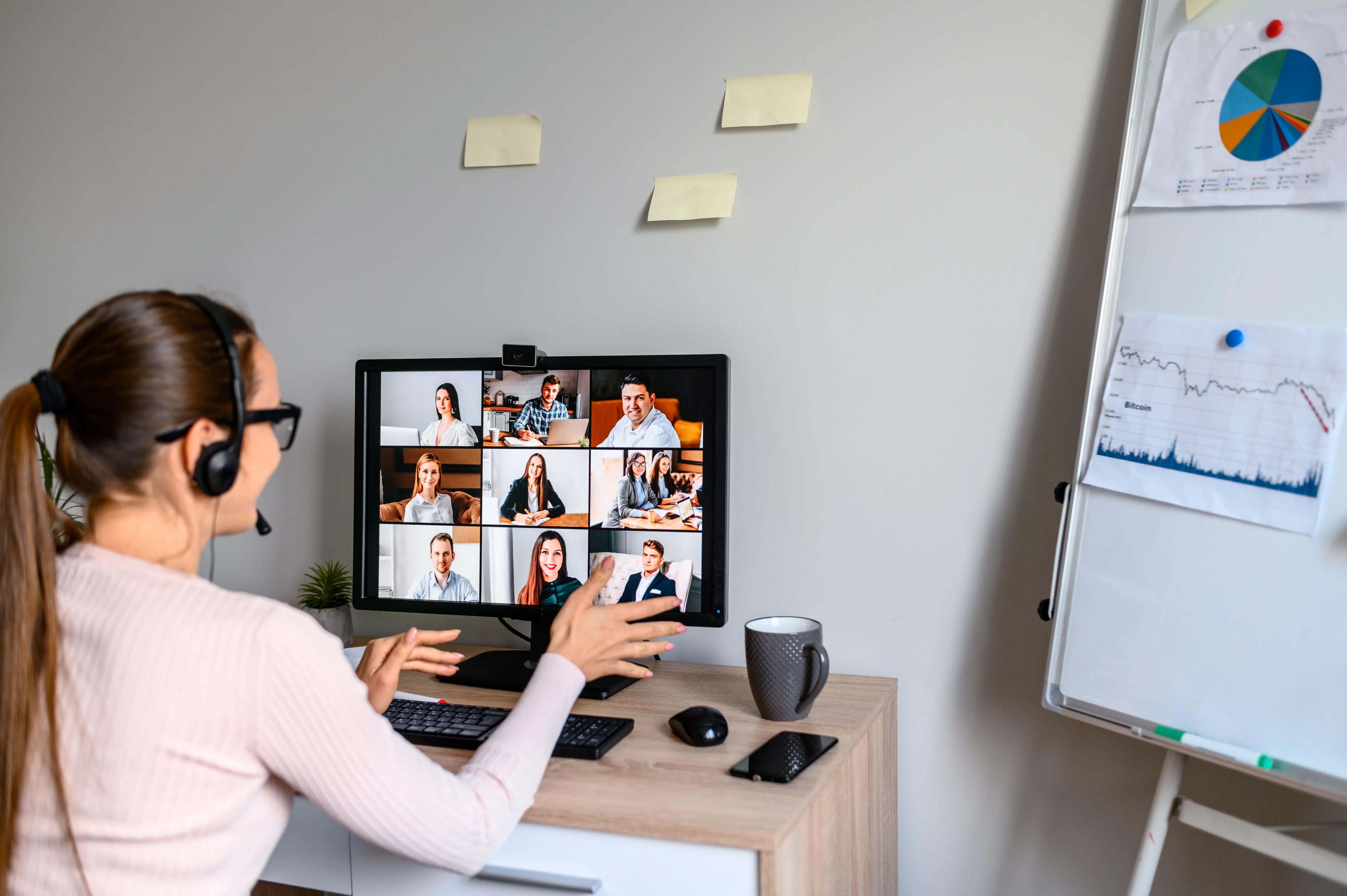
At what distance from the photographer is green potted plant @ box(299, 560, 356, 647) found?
1.57 meters

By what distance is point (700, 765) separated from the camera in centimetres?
101

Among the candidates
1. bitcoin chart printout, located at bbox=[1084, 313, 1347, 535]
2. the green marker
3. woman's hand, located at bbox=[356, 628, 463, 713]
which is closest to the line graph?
bitcoin chart printout, located at bbox=[1084, 313, 1347, 535]

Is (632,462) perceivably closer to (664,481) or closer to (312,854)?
(664,481)

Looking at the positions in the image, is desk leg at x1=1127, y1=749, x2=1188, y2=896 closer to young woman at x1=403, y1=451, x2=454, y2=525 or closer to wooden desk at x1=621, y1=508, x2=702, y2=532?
wooden desk at x1=621, y1=508, x2=702, y2=532

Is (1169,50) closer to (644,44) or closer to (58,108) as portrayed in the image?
(644,44)

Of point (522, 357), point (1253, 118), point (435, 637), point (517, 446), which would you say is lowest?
point (435, 637)

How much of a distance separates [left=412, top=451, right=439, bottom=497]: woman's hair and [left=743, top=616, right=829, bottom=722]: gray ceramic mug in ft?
1.87

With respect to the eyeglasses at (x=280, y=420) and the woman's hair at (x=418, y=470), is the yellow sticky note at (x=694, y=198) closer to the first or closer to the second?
the woman's hair at (x=418, y=470)

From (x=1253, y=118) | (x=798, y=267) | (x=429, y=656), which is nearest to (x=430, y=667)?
(x=429, y=656)

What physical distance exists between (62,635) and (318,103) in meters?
1.31

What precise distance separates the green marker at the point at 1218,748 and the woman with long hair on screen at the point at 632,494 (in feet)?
2.28

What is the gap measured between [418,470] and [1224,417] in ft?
3.55

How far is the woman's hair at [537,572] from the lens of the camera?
135cm

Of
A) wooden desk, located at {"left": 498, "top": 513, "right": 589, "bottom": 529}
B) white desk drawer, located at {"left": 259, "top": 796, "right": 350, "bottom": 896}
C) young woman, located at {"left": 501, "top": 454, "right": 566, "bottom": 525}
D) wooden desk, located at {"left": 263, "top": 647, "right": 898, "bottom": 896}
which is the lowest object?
white desk drawer, located at {"left": 259, "top": 796, "right": 350, "bottom": 896}
